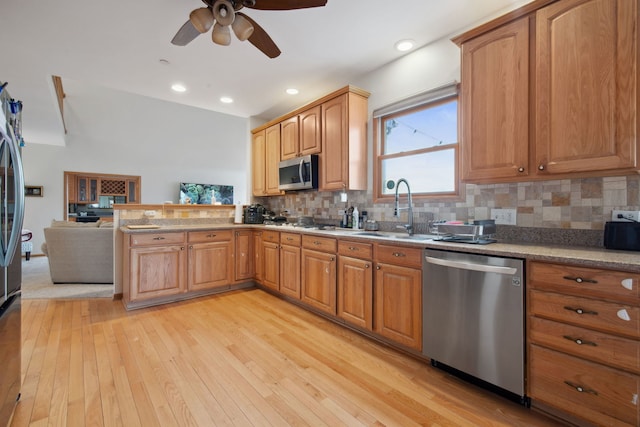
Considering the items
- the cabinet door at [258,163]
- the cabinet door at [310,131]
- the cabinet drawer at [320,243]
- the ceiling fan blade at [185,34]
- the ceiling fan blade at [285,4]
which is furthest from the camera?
the cabinet door at [258,163]

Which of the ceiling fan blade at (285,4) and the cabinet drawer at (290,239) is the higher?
the ceiling fan blade at (285,4)

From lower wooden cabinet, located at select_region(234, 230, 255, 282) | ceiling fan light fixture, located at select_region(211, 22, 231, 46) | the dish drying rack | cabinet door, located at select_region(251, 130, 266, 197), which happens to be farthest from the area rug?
the dish drying rack

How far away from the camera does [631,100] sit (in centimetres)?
150

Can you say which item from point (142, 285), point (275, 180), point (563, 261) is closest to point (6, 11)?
point (142, 285)

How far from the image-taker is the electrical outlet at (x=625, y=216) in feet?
5.58

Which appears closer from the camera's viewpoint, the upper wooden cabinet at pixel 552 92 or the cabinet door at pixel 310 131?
the upper wooden cabinet at pixel 552 92

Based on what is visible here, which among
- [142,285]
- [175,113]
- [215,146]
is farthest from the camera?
[215,146]

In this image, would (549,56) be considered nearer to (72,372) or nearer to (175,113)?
(72,372)

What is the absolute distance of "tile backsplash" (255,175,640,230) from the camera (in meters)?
1.79

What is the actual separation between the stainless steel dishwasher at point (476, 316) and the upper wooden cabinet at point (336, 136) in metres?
1.47

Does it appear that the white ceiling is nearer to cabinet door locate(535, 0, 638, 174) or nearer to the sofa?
cabinet door locate(535, 0, 638, 174)

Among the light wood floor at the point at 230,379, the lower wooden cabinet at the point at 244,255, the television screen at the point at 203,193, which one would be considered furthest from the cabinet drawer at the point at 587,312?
the television screen at the point at 203,193

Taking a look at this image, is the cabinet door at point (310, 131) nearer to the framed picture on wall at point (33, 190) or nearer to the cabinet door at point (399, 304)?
the cabinet door at point (399, 304)

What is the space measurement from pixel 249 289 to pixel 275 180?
1.56 m
